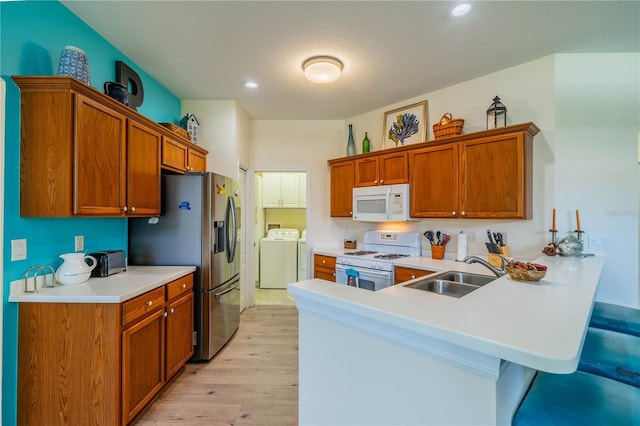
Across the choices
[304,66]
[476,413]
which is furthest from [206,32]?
[476,413]

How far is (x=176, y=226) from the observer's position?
2568 millimetres

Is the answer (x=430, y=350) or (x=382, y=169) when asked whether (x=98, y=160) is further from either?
(x=382, y=169)

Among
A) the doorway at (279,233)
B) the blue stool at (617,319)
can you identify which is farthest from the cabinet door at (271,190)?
the blue stool at (617,319)

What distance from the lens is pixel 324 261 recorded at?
11.9 feet

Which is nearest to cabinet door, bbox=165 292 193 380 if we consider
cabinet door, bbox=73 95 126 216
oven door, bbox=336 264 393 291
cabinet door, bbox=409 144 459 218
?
cabinet door, bbox=73 95 126 216

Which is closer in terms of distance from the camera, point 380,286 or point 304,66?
point 304,66

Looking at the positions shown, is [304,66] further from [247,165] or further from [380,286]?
[380,286]

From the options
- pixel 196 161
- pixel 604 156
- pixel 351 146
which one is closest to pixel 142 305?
pixel 196 161

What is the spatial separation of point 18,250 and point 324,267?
2.76 meters

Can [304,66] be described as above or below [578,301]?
above

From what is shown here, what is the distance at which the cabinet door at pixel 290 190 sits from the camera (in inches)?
206

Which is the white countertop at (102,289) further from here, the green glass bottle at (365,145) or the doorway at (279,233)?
the green glass bottle at (365,145)

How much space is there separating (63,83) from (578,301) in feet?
9.04

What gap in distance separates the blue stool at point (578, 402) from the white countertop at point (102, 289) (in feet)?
6.57
